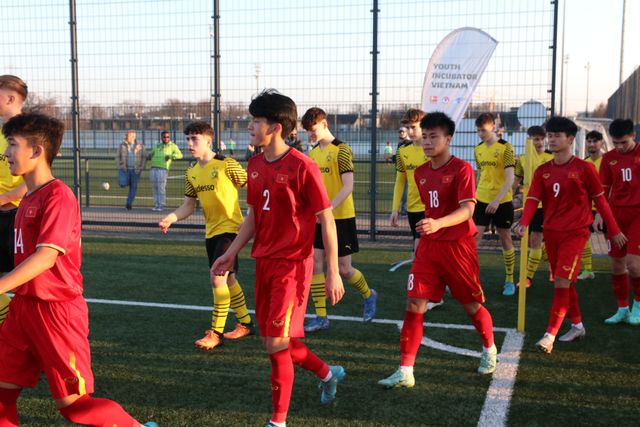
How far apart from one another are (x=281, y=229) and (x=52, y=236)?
1.46 metres

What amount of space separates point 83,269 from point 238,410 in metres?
5.92

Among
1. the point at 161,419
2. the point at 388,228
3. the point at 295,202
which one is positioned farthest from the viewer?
the point at 388,228

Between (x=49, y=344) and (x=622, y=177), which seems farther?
(x=622, y=177)

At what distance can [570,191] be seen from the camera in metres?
6.05

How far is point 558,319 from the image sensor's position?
6113 mm

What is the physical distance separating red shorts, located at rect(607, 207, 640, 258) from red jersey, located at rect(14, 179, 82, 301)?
549 centimetres

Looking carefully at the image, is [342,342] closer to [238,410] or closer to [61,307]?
[238,410]

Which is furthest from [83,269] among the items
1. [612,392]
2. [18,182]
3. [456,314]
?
[612,392]

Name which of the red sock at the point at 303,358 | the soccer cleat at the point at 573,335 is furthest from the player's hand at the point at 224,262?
the soccer cleat at the point at 573,335

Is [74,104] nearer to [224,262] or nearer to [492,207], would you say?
[492,207]

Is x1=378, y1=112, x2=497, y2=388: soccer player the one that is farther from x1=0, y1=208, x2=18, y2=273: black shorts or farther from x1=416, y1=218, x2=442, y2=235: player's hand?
x1=0, y1=208, x2=18, y2=273: black shorts

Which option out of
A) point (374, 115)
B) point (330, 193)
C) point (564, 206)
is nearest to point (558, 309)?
point (564, 206)

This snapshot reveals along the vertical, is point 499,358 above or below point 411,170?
below

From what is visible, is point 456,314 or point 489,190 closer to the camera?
point 456,314
